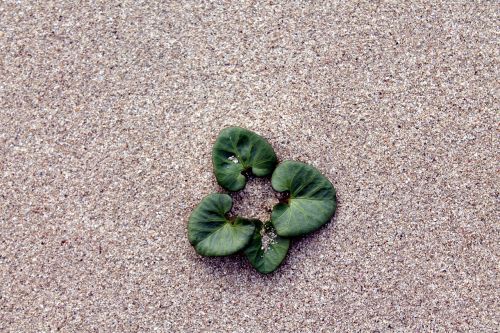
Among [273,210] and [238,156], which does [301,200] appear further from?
[238,156]

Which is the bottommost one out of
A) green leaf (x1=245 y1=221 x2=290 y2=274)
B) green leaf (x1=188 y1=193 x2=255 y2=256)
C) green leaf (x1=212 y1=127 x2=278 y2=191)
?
green leaf (x1=245 y1=221 x2=290 y2=274)

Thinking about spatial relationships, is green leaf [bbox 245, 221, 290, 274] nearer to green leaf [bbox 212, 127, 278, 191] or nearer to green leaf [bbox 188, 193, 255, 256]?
green leaf [bbox 188, 193, 255, 256]

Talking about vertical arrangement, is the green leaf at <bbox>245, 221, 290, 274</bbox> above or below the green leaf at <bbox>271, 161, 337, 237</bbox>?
below

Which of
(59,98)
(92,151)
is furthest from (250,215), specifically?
(59,98)

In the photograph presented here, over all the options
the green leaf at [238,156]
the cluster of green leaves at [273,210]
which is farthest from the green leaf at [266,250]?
the green leaf at [238,156]

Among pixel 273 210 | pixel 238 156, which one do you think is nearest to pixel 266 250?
pixel 273 210

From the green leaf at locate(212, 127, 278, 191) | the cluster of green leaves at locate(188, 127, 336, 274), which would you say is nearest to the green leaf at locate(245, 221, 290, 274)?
the cluster of green leaves at locate(188, 127, 336, 274)

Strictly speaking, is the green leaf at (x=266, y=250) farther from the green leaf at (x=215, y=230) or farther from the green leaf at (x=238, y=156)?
the green leaf at (x=238, y=156)
